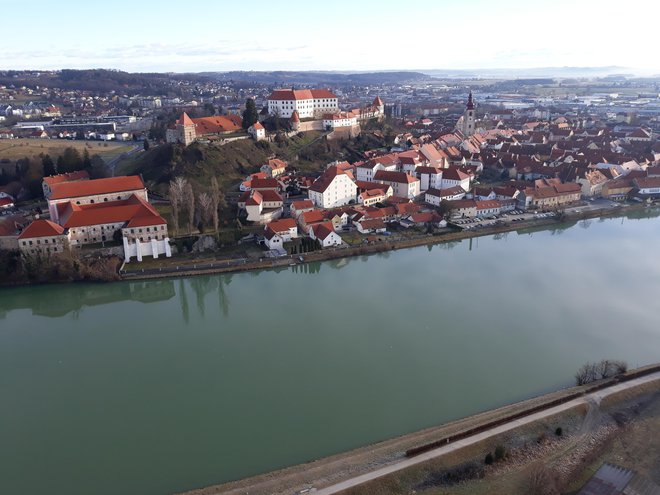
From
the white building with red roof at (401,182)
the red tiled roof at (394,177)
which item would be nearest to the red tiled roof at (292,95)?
the red tiled roof at (394,177)

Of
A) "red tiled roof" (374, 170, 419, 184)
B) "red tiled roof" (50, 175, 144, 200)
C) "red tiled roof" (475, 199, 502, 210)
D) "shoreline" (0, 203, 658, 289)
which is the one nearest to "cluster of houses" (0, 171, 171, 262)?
"red tiled roof" (50, 175, 144, 200)

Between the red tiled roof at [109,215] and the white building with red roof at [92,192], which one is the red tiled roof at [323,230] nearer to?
the red tiled roof at [109,215]

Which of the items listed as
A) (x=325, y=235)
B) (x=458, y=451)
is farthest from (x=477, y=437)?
(x=325, y=235)

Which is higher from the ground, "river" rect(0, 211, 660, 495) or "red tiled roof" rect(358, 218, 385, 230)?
"red tiled roof" rect(358, 218, 385, 230)

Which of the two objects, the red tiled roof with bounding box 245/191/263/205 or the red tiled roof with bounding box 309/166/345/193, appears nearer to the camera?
the red tiled roof with bounding box 245/191/263/205

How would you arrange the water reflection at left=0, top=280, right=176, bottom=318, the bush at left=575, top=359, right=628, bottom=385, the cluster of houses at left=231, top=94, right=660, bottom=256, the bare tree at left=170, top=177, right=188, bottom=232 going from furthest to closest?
the cluster of houses at left=231, top=94, right=660, bottom=256 → the bare tree at left=170, top=177, right=188, bottom=232 → the water reflection at left=0, top=280, right=176, bottom=318 → the bush at left=575, top=359, right=628, bottom=385

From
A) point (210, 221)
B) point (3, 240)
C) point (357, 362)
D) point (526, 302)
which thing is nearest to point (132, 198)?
point (210, 221)

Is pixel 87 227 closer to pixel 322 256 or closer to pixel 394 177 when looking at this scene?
pixel 322 256

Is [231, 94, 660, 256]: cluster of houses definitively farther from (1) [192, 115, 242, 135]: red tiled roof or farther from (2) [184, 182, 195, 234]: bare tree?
(1) [192, 115, 242, 135]: red tiled roof

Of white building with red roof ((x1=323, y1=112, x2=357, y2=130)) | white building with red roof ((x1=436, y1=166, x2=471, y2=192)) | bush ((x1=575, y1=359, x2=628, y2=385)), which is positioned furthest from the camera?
white building with red roof ((x1=323, y1=112, x2=357, y2=130))
